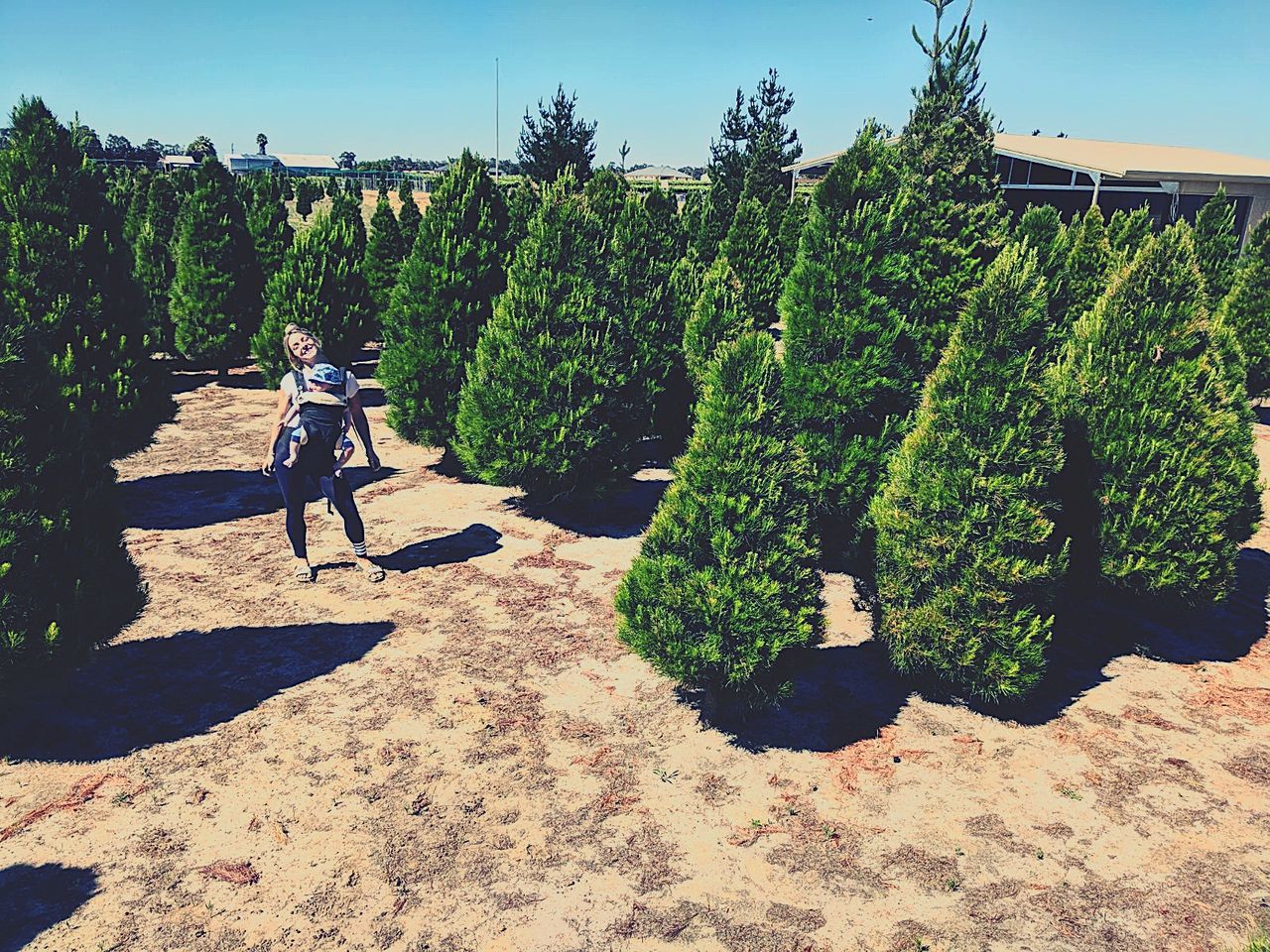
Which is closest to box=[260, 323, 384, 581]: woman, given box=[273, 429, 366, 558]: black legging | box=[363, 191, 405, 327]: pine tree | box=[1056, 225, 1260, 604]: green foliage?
box=[273, 429, 366, 558]: black legging

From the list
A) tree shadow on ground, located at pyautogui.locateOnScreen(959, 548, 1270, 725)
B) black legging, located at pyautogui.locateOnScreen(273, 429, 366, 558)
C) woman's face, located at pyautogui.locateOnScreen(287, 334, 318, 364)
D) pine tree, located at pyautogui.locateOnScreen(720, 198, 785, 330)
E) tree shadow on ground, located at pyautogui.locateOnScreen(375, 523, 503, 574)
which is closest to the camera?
tree shadow on ground, located at pyautogui.locateOnScreen(959, 548, 1270, 725)

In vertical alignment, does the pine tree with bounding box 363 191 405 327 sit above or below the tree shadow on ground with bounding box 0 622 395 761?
above

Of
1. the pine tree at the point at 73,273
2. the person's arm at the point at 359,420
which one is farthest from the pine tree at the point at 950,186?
the pine tree at the point at 73,273

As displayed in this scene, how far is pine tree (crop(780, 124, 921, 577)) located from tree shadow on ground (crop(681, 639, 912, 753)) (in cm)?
119

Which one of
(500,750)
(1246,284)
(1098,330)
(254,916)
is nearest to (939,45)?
(1246,284)

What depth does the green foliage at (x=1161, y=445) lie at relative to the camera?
7.11 m

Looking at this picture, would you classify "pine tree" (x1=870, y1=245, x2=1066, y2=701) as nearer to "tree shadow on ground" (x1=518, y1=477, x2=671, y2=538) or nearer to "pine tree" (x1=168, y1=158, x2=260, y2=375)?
"tree shadow on ground" (x1=518, y1=477, x2=671, y2=538)

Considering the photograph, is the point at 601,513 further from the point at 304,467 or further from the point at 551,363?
the point at 304,467

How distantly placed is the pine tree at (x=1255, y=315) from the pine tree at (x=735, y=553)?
1439cm

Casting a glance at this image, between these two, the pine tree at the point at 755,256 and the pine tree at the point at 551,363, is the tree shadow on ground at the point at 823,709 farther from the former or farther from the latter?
the pine tree at the point at 755,256

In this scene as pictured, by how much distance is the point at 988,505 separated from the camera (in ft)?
19.6

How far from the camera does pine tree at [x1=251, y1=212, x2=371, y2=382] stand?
47.1 ft

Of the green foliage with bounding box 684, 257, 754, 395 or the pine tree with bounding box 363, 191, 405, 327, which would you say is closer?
the green foliage with bounding box 684, 257, 754, 395

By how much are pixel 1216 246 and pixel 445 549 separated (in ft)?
62.2
